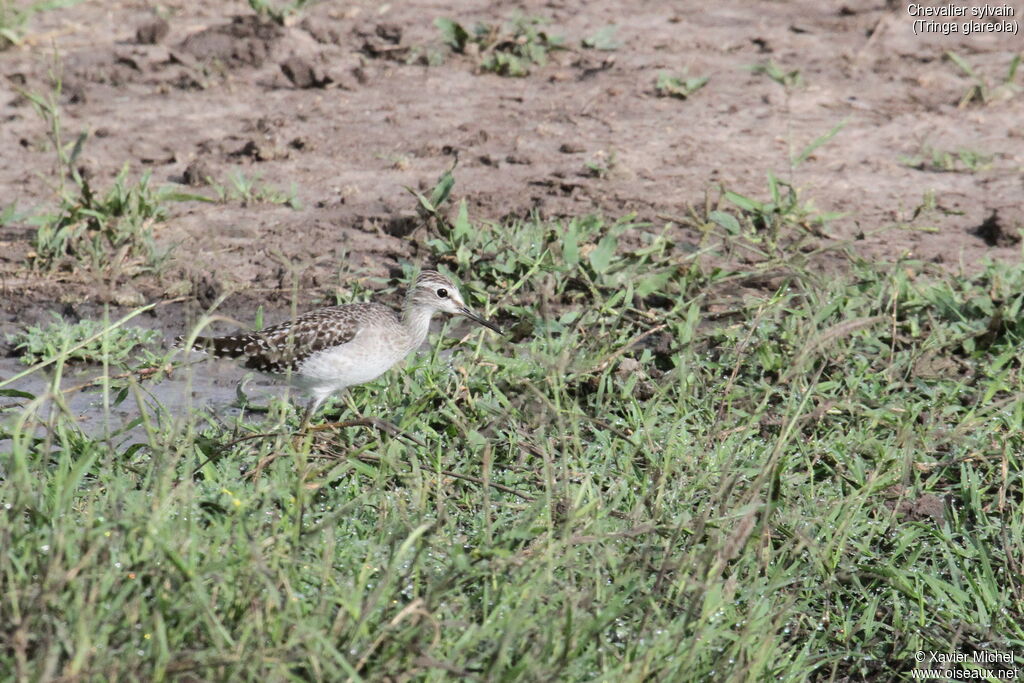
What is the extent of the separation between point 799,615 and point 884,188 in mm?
4670

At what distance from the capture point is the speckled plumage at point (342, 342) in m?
5.82

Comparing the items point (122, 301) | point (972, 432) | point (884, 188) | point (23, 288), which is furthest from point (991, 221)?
point (23, 288)

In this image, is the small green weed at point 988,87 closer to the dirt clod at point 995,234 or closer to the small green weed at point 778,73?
the small green weed at point 778,73

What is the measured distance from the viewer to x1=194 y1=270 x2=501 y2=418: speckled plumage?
19.1 feet

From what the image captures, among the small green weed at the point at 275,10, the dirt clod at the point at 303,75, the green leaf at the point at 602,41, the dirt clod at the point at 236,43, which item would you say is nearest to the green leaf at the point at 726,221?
the green leaf at the point at 602,41

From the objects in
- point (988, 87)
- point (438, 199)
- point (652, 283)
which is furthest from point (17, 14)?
point (988, 87)

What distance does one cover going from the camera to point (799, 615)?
15.4 feet

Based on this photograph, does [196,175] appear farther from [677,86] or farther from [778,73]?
[778,73]

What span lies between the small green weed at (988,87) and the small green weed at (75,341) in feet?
20.1

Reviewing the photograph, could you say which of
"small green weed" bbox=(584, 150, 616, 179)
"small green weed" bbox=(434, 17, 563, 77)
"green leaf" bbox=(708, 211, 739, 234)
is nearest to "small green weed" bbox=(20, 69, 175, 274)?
"small green weed" bbox=(584, 150, 616, 179)

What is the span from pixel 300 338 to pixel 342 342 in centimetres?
22

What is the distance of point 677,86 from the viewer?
9992mm

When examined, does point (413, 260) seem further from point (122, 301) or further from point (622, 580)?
point (622, 580)

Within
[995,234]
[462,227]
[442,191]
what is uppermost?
[442,191]
